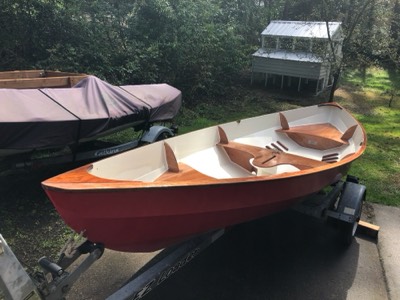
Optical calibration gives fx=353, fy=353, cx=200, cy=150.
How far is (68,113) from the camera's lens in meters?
4.59

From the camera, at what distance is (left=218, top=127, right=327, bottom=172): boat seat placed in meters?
4.42

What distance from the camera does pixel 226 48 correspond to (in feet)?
41.9

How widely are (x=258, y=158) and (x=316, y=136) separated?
167 centimetres

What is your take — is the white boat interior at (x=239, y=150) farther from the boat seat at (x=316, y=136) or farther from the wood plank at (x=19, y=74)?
the wood plank at (x=19, y=74)

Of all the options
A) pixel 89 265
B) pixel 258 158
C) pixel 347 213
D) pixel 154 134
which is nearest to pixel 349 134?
pixel 347 213

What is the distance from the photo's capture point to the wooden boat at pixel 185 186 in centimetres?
259

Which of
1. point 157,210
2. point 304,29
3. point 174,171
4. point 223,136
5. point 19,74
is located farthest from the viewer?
point 304,29

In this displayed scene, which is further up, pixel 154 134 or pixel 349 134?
pixel 349 134

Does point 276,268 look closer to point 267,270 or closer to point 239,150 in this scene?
point 267,270

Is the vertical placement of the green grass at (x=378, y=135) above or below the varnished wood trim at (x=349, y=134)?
below

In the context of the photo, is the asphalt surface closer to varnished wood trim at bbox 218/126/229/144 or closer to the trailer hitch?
the trailer hitch

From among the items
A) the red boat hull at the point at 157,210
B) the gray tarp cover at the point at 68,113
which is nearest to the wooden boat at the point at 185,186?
the red boat hull at the point at 157,210

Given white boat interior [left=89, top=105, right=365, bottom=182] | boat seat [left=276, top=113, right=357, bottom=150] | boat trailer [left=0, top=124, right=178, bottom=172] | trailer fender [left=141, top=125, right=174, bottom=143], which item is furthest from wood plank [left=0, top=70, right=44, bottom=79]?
boat seat [left=276, top=113, right=357, bottom=150]

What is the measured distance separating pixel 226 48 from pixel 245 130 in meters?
8.11
